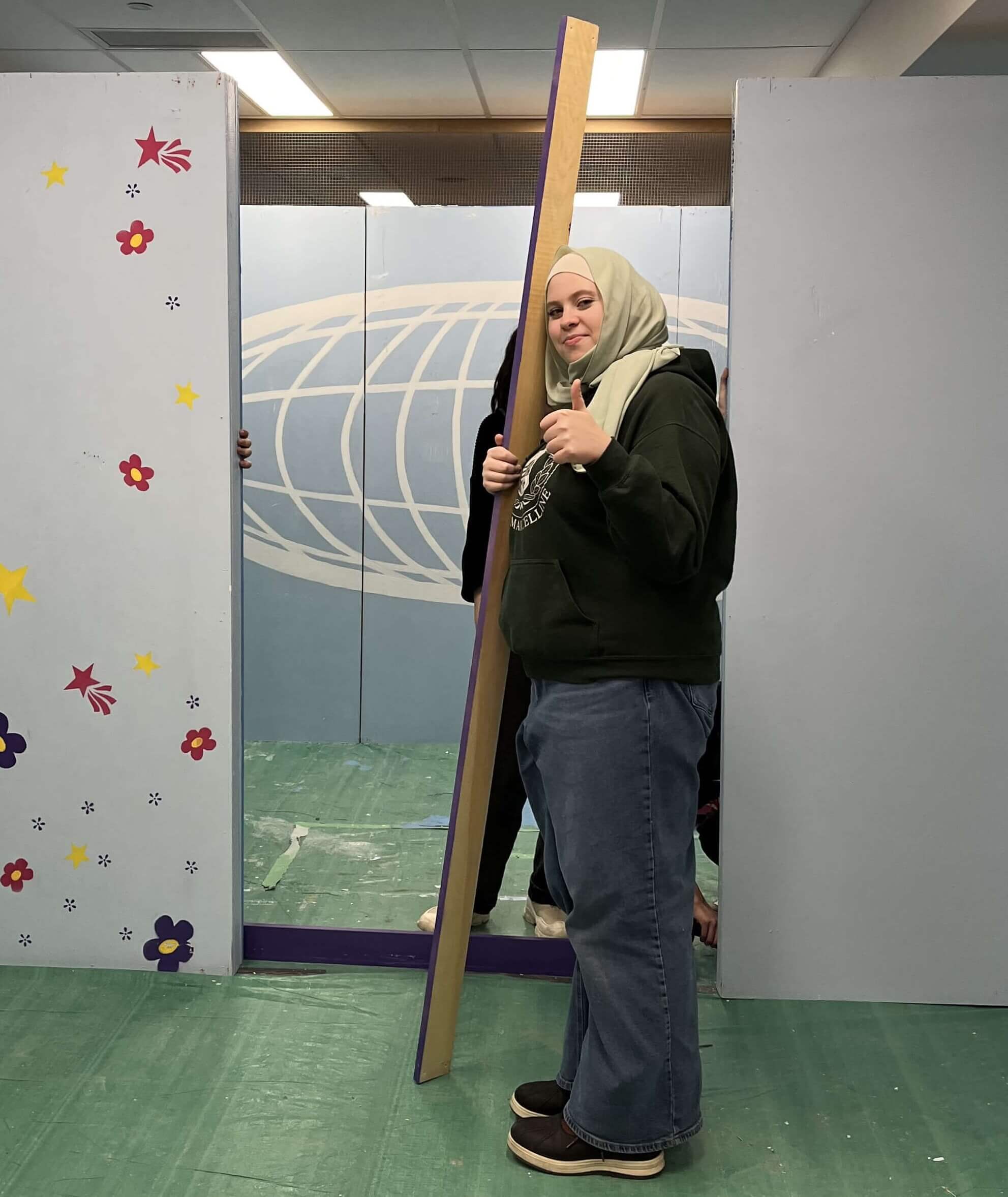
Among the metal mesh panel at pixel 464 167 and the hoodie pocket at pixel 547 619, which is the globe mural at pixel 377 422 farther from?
the hoodie pocket at pixel 547 619

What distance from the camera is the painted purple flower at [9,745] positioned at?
2357 mm

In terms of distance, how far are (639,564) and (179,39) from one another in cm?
376

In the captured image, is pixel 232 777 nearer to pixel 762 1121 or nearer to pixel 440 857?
pixel 440 857

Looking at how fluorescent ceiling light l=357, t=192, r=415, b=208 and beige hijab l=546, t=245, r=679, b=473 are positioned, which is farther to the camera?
fluorescent ceiling light l=357, t=192, r=415, b=208

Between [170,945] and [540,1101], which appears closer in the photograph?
[540,1101]

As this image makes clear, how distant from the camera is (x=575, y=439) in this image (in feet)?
4.75

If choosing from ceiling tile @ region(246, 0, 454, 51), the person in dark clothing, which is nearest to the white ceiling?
ceiling tile @ region(246, 0, 454, 51)

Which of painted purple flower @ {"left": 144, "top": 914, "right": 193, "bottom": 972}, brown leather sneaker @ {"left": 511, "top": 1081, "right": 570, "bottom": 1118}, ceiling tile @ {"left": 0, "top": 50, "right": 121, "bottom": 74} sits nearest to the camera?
brown leather sneaker @ {"left": 511, "top": 1081, "right": 570, "bottom": 1118}

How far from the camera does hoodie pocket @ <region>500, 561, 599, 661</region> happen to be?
1.60 meters

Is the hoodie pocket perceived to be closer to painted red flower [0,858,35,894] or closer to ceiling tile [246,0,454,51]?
painted red flower [0,858,35,894]

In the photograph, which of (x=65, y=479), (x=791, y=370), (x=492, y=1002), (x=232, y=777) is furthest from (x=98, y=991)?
(x=791, y=370)

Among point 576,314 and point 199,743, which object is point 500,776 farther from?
point 576,314

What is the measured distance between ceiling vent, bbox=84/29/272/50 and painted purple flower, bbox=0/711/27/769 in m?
2.93

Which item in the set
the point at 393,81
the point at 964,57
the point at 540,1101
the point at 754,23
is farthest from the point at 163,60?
the point at 540,1101
